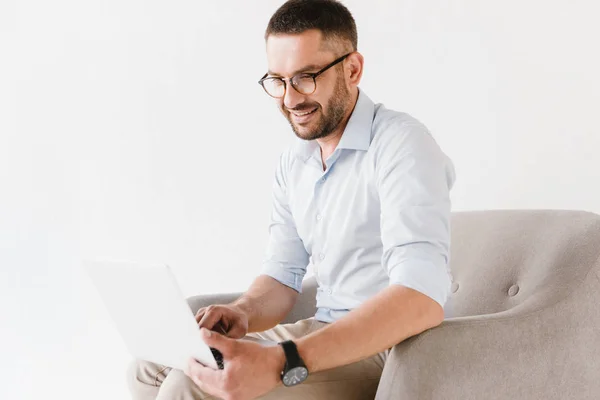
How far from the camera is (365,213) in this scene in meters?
1.91

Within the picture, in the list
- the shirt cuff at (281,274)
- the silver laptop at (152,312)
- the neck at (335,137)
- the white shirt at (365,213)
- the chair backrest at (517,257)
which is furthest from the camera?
the shirt cuff at (281,274)

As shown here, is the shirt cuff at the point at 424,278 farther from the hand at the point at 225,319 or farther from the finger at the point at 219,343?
the hand at the point at 225,319

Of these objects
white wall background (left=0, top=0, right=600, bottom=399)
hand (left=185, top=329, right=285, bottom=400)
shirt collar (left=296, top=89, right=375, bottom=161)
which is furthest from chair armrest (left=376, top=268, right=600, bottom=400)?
white wall background (left=0, top=0, right=600, bottom=399)

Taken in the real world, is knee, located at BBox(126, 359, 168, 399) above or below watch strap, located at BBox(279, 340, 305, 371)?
below

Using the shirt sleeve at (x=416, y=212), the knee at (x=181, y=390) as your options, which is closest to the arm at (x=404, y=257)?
the shirt sleeve at (x=416, y=212)

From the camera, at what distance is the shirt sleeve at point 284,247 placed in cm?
222

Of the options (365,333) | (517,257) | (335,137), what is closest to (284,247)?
(335,137)

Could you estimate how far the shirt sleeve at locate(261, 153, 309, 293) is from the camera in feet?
7.30

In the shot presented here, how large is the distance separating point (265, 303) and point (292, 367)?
2.14ft

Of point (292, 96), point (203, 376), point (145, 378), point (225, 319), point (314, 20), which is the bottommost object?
point (145, 378)

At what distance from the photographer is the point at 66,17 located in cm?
356

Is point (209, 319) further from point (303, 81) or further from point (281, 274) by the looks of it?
point (303, 81)

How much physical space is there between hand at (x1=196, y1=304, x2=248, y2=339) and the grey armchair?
23 centimetres

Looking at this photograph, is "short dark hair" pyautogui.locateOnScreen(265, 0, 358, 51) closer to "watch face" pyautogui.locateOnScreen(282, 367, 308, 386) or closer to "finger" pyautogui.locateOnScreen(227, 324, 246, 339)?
"finger" pyautogui.locateOnScreen(227, 324, 246, 339)
